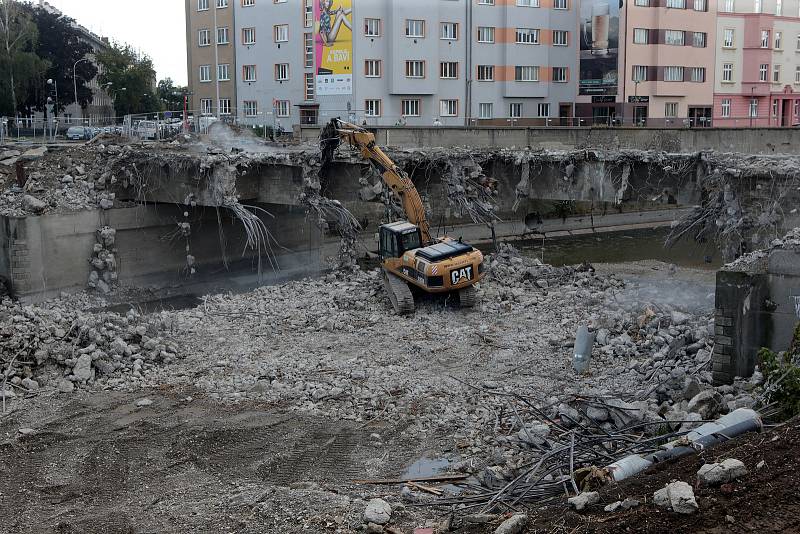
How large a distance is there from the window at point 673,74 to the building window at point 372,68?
1809 cm

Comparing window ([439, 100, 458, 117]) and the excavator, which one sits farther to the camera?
window ([439, 100, 458, 117])

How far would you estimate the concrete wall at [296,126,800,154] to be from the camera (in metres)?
34.7

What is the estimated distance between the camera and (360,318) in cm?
2206

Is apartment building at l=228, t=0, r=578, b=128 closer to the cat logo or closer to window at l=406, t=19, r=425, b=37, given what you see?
window at l=406, t=19, r=425, b=37

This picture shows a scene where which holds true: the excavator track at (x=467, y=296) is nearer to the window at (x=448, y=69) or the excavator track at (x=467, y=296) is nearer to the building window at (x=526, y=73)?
the window at (x=448, y=69)

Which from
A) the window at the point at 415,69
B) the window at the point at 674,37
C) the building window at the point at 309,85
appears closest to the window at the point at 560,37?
the window at the point at 674,37

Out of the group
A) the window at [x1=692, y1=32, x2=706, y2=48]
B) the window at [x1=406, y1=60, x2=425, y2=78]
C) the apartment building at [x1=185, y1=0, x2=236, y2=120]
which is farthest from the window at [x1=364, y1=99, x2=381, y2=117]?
the window at [x1=692, y1=32, x2=706, y2=48]

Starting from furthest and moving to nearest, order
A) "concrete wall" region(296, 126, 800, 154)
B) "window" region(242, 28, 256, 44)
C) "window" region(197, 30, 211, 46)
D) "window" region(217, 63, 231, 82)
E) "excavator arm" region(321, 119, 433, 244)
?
"window" region(197, 30, 211, 46) < "window" region(217, 63, 231, 82) < "window" region(242, 28, 256, 44) < "concrete wall" region(296, 126, 800, 154) < "excavator arm" region(321, 119, 433, 244)

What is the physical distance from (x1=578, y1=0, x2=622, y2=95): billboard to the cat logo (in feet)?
120

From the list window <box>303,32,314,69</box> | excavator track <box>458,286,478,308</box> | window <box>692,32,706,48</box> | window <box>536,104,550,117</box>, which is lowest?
excavator track <box>458,286,478,308</box>

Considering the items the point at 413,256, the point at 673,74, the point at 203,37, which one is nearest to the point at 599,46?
the point at 673,74

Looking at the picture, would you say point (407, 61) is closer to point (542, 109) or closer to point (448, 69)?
point (448, 69)

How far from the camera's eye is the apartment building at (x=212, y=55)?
5544 cm

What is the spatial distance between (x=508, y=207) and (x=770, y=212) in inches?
391
